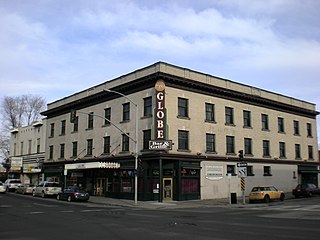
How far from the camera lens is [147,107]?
36.2m

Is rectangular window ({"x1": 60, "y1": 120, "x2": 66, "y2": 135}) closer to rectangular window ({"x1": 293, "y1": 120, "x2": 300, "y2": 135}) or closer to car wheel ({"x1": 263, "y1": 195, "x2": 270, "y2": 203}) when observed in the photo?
car wheel ({"x1": 263, "y1": 195, "x2": 270, "y2": 203})

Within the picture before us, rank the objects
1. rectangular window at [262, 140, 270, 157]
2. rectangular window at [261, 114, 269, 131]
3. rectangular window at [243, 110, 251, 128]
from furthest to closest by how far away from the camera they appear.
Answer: rectangular window at [261, 114, 269, 131], rectangular window at [262, 140, 270, 157], rectangular window at [243, 110, 251, 128]

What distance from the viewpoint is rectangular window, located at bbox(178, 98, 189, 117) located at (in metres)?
35.9

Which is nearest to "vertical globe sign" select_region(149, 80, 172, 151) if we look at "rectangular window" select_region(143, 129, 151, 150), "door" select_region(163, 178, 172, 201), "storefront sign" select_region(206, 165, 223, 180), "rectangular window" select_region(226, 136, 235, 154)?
→ "rectangular window" select_region(143, 129, 151, 150)

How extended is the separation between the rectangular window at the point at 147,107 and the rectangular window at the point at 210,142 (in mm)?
6907

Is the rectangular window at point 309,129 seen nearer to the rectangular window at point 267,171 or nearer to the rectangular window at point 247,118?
the rectangular window at point 267,171

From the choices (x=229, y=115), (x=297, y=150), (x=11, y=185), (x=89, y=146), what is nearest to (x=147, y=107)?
(x=229, y=115)

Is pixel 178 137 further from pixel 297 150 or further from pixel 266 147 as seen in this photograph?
pixel 297 150

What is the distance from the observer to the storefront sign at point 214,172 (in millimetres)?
37000

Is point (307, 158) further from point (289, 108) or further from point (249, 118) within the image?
point (249, 118)

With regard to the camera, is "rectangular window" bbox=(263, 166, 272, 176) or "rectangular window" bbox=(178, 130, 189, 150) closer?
"rectangular window" bbox=(178, 130, 189, 150)

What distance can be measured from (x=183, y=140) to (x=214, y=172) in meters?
5.17

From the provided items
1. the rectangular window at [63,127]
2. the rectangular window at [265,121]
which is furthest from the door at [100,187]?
the rectangular window at [265,121]

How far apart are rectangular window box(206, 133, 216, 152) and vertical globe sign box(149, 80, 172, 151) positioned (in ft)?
20.0
